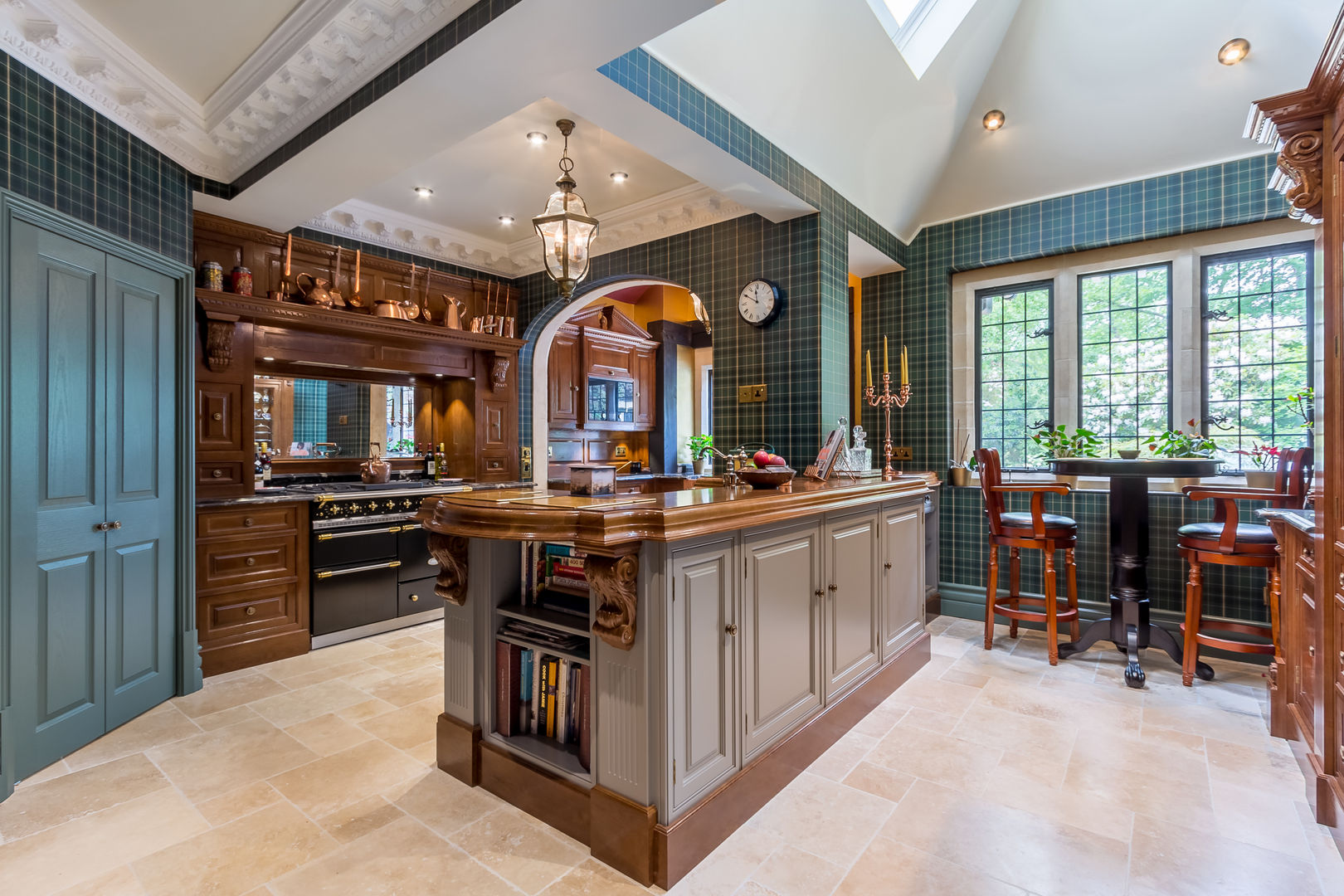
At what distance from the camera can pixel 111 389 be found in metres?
2.80

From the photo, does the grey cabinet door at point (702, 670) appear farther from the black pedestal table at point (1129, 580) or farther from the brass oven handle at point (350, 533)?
the brass oven handle at point (350, 533)

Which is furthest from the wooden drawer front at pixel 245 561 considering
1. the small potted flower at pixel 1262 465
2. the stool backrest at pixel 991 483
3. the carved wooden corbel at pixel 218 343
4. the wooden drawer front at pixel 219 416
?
the small potted flower at pixel 1262 465

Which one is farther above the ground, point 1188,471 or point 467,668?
point 1188,471

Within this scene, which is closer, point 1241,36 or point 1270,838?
point 1270,838

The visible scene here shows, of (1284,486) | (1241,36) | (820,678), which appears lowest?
(820,678)

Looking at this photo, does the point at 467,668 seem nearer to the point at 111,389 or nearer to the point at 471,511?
the point at 471,511

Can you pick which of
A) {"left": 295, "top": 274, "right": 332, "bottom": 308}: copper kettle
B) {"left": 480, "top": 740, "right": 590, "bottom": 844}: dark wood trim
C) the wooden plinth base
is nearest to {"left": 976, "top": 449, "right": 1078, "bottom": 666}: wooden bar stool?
the wooden plinth base

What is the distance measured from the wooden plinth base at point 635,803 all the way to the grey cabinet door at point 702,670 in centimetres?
9

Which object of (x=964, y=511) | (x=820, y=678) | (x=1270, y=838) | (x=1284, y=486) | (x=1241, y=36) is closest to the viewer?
(x=1270, y=838)

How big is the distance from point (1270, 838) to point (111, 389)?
15.4 ft

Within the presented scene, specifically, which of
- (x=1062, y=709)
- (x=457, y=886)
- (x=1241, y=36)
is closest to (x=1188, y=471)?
(x=1062, y=709)

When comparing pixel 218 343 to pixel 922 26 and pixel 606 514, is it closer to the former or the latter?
pixel 606 514

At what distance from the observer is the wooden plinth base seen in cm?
173

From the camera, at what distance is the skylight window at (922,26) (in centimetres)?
332
